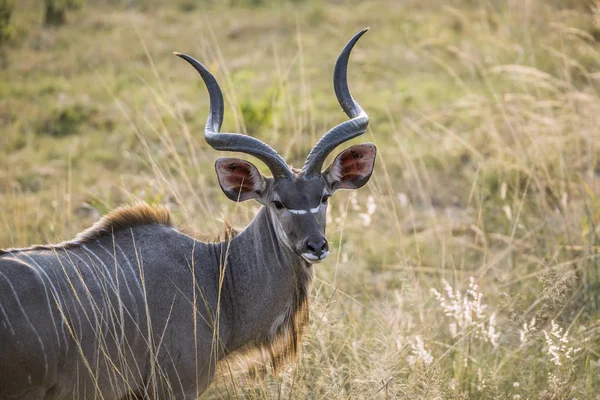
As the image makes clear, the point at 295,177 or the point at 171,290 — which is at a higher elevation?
the point at 295,177

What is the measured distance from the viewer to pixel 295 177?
12.7 feet

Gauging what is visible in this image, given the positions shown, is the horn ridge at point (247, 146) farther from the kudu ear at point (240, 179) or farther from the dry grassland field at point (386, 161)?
the dry grassland field at point (386, 161)

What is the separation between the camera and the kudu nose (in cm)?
356

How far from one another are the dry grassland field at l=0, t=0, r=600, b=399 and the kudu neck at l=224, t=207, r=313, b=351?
226 millimetres

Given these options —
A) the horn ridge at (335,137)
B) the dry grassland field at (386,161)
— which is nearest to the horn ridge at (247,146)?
the horn ridge at (335,137)

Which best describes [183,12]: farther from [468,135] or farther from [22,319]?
[22,319]

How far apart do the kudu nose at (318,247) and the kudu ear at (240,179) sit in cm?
49

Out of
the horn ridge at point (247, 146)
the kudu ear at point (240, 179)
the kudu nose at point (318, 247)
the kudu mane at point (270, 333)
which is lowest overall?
the kudu mane at point (270, 333)

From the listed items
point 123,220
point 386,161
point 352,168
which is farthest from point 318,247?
point 386,161

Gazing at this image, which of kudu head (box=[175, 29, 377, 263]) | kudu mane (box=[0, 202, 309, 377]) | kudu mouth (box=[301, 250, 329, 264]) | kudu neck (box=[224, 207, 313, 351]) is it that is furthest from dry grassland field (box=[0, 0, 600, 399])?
kudu mouth (box=[301, 250, 329, 264])

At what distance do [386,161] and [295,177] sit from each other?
12.6 feet

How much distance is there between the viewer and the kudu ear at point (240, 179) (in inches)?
153

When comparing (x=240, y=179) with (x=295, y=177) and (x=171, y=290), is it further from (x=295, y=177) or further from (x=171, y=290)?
(x=171, y=290)

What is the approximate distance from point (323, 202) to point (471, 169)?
12.2 feet
